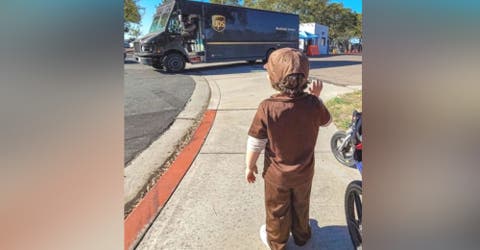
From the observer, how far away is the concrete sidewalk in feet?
7.59

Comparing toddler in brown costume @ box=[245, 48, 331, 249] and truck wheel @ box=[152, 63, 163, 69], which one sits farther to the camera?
truck wheel @ box=[152, 63, 163, 69]

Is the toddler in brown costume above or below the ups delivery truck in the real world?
below

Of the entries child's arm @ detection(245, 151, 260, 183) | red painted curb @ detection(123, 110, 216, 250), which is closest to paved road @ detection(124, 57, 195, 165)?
red painted curb @ detection(123, 110, 216, 250)

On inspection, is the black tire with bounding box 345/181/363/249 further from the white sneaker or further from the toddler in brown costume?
the white sneaker

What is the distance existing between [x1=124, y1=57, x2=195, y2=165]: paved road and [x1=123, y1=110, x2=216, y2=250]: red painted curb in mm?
610

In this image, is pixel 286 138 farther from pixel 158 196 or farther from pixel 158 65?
pixel 158 65
